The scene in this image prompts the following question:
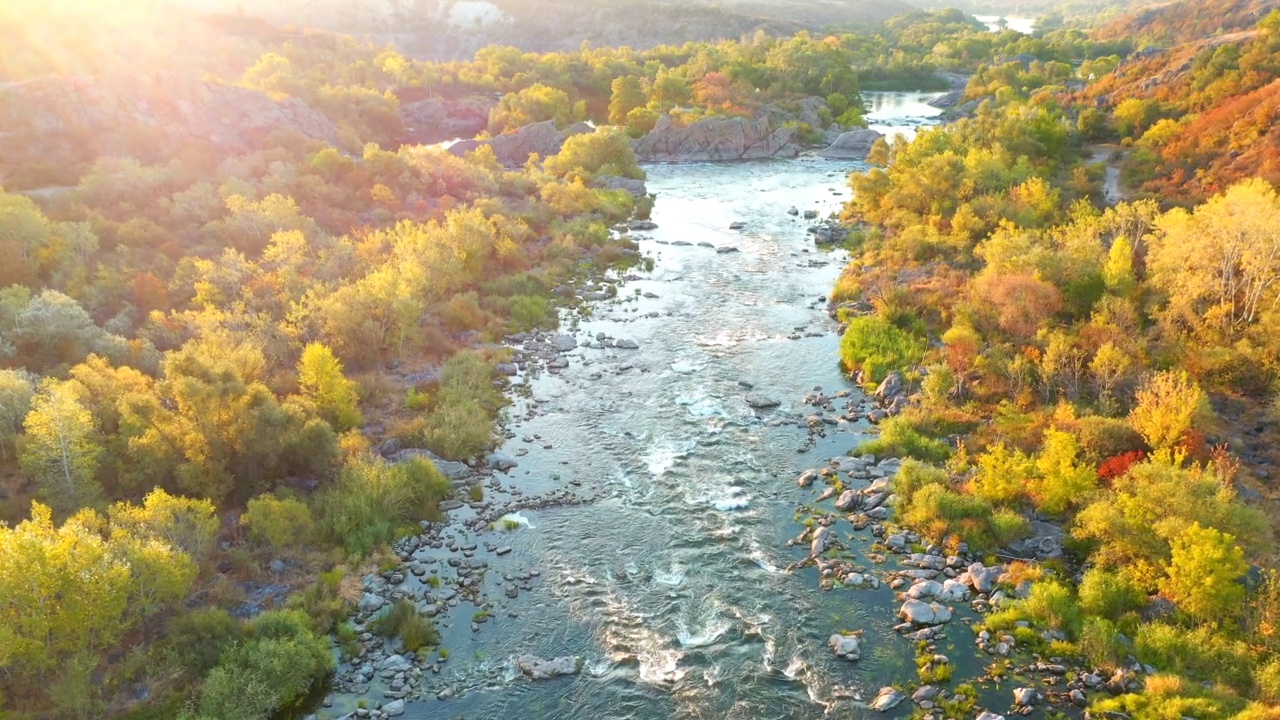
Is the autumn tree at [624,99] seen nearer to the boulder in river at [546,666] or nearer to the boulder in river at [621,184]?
the boulder in river at [621,184]

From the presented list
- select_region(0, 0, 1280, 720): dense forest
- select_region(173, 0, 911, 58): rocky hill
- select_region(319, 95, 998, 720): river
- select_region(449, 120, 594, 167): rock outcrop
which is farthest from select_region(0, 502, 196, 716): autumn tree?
select_region(173, 0, 911, 58): rocky hill

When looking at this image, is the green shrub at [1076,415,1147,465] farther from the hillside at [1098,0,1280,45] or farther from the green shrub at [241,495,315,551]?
the hillside at [1098,0,1280,45]

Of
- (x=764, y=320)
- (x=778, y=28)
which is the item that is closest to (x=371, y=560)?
(x=764, y=320)

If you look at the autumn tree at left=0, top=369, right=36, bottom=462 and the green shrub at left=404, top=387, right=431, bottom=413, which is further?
the green shrub at left=404, top=387, right=431, bottom=413

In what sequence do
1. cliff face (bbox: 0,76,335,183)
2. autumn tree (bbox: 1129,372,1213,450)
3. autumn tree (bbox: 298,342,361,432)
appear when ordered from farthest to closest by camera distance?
cliff face (bbox: 0,76,335,183) < autumn tree (bbox: 298,342,361,432) < autumn tree (bbox: 1129,372,1213,450)

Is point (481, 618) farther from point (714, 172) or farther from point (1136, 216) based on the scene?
point (714, 172)

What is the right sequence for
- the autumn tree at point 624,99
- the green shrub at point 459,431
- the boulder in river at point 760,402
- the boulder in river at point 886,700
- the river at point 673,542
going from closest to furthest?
the boulder in river at point 886,700, the river at point 673,542, the green shrub at point 459,431, the boulder in river at point 760,402, the autumn tree at point 624,99

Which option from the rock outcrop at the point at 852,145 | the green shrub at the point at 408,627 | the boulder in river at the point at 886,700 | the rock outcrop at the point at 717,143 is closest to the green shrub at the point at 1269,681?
the boulder in river at the point at 886,700
